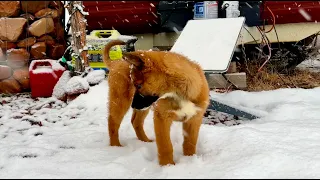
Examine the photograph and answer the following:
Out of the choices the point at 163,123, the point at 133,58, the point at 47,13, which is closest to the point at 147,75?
the point at 133,58

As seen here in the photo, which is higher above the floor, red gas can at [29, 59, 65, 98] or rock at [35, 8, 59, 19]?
rock at [35, 8, 59, 19]

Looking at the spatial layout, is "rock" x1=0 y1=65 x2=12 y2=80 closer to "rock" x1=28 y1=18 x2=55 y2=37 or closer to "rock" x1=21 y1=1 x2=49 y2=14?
"rock" x1=28 y1=18 x2=55 y2=37

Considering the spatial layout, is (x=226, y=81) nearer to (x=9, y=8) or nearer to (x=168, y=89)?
(x=168, y=89)

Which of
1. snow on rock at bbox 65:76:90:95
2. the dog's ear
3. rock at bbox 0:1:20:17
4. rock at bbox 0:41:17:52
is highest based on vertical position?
the dog's ear

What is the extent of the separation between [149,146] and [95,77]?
2429 millimetres

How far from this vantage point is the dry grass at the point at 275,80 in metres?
5.89

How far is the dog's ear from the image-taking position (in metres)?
2.46

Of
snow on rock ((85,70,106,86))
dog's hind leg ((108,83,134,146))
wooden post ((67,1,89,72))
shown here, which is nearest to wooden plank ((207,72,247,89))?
snow on rock ((85,70,106,86))

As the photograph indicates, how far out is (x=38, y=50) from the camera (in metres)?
6.66

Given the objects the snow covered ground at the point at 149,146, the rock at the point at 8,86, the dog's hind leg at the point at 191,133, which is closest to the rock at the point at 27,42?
the rock at the point at 8,86

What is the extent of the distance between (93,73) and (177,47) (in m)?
1.34

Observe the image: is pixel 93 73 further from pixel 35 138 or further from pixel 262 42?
pixel 262 42

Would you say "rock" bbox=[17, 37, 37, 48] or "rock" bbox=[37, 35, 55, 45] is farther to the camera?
"rock" bbox=[37, 35, 55, 45]

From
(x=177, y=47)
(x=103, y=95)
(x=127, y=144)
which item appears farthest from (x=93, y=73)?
(x=127, y=144)
